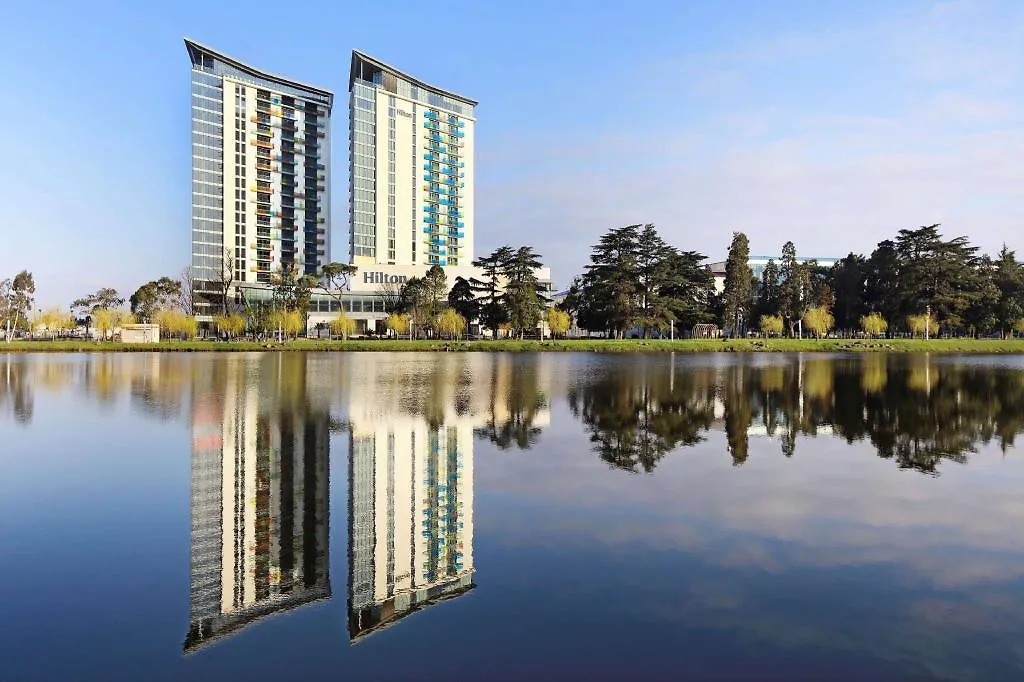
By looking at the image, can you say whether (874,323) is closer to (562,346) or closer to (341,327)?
(562,346)

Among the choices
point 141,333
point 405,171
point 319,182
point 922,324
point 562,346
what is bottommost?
point 562,346

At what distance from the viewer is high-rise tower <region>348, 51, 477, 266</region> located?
404 feet

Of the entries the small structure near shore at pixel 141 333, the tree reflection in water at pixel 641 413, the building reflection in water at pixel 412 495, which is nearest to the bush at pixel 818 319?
the tree reflection in water at pixel 641 413

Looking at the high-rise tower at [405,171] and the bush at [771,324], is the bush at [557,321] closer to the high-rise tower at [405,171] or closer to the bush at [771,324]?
the bush at [771,324]

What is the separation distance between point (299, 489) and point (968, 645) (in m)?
9.71

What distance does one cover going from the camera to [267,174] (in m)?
124

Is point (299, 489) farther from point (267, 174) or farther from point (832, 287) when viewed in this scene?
point (267, 174)

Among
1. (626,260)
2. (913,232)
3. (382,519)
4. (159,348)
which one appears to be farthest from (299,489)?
(913,232)

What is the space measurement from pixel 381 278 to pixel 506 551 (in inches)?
4213

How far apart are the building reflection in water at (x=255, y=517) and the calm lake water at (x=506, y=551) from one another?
0.05 meters

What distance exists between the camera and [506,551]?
855 cm

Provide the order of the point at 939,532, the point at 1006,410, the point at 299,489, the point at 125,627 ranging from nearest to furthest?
the point at 125,627, the point at 939,532, the point at 299,489, the point at 1006,410

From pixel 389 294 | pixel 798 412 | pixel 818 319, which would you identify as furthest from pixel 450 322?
pixel 798 412

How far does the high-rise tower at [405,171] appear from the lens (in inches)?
4843
